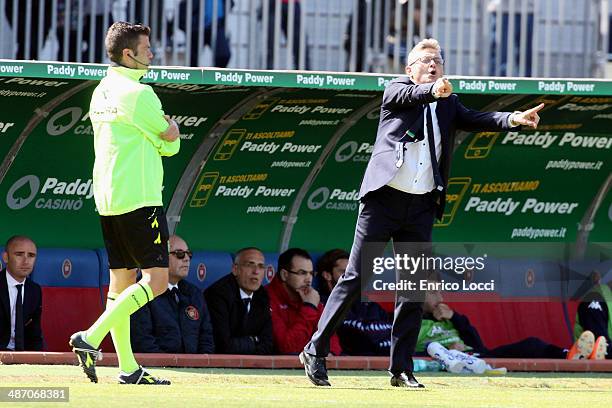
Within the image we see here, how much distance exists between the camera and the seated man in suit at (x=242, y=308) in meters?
11.2

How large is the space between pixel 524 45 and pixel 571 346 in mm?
2889

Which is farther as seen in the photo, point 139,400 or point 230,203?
point 230,203

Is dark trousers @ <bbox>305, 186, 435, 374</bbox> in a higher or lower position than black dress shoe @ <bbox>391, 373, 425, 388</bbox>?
higher

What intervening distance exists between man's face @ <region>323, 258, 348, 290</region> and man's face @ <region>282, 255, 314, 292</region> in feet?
1.39

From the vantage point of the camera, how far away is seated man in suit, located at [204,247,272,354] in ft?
36.8

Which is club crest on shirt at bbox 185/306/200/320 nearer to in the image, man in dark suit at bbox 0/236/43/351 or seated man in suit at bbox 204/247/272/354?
seated man in suit at bbox 204/247/272/354

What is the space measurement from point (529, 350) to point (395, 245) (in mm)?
4283

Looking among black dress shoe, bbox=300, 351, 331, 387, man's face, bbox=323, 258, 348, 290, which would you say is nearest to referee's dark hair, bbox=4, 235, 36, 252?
man's face, bbox=323, 258, 348, 290

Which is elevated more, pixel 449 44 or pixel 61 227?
pixel 449 44

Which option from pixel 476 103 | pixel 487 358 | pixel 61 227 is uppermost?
pixel 476 103

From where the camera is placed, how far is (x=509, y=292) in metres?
12.9

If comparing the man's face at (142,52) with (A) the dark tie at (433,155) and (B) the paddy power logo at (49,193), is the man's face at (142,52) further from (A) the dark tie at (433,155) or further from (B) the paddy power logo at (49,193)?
(B) the paddy power logo at (49,193)

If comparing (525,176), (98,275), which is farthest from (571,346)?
(98,275)

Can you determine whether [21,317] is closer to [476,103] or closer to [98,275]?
[98,275]
